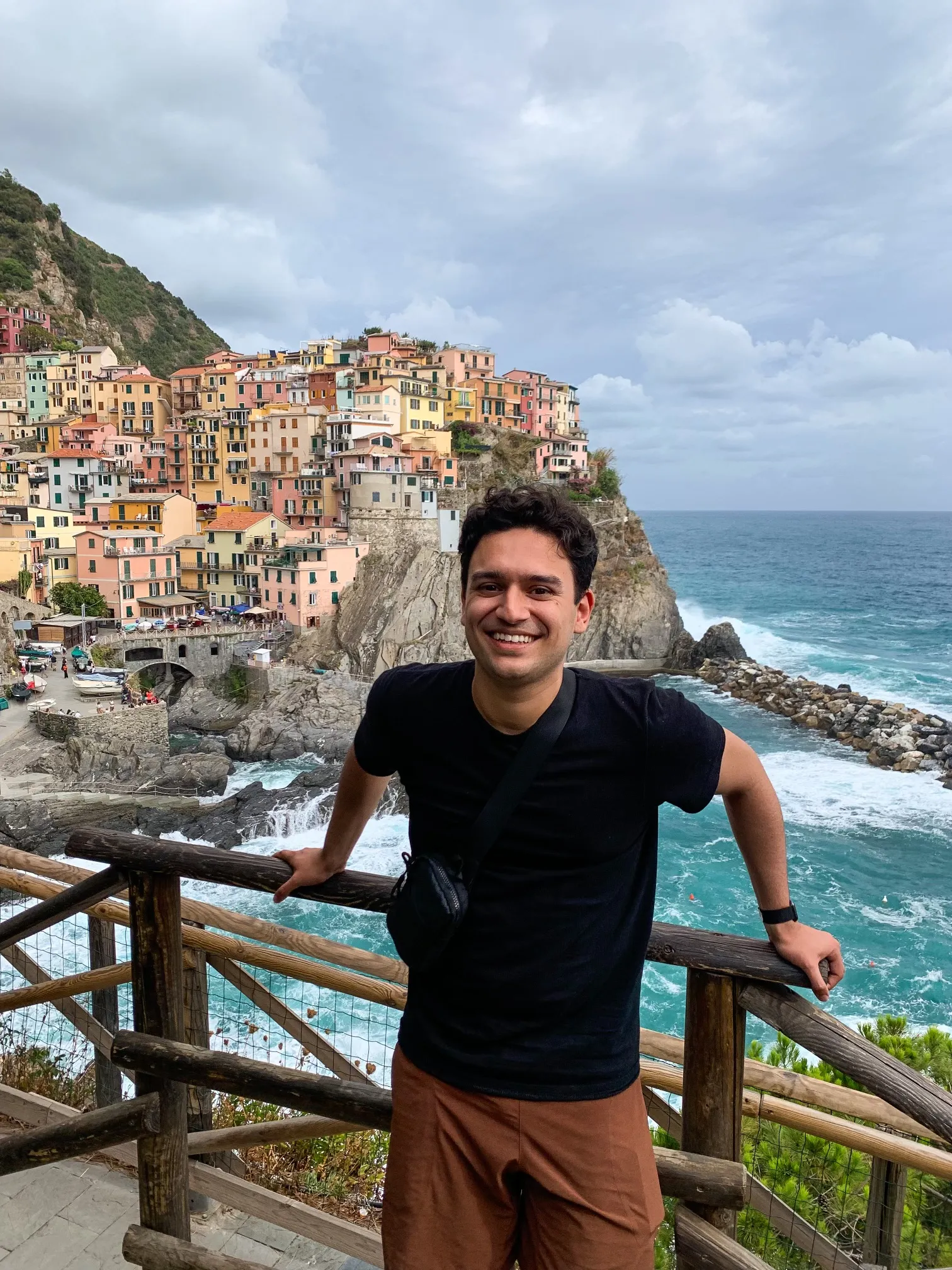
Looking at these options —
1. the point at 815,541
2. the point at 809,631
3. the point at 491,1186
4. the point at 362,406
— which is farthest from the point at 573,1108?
the point at 815,541

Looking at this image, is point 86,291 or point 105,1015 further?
point 86,291

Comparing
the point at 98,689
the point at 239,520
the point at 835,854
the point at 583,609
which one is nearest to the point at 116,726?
the point at 98,689

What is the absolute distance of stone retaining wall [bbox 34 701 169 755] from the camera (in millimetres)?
30438

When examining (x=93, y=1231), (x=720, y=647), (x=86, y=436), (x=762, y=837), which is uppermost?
(x=86, y=436)

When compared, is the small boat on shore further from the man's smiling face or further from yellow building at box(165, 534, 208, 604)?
the man's smiling face

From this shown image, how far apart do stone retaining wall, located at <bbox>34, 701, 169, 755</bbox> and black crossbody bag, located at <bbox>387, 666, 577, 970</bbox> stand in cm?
3118

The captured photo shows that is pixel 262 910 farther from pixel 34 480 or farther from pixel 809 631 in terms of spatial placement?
pixel 809 631

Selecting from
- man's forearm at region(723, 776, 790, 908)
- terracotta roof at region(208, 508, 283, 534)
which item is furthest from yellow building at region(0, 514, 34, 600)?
man's forearm at region(723, 776, 790, 908)

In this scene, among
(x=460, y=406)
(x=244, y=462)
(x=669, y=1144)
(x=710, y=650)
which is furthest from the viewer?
(x=460, y=406)

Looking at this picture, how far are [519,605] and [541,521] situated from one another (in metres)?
0.21

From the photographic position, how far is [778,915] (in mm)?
1979

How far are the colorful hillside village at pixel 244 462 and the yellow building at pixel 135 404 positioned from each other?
11 centimetres

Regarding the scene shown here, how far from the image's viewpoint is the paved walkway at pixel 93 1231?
3.22 metres

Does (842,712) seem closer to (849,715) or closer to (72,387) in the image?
(849,715)
